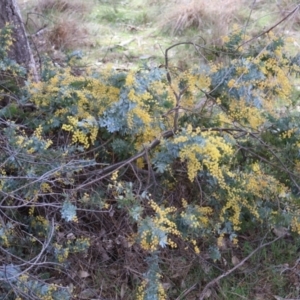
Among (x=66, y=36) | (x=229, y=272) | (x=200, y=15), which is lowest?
(x=200, y=15)

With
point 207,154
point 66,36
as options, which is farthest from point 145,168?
point 66,36

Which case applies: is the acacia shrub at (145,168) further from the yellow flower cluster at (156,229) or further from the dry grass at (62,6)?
the dry grass at (62,6)

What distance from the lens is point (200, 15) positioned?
235 inches

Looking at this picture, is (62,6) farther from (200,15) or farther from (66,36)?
(200,15)

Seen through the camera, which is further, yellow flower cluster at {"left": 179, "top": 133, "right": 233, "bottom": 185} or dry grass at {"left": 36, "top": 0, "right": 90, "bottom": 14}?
dry grass at {"left": 36, "top": 0, "right": 90, "bottom": 14}

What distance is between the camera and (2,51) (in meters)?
3.12

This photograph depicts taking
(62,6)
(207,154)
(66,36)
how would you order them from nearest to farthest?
1. (207,154)
2. (66,36)
3. (62,6)

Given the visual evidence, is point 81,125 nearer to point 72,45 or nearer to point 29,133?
point 29,133

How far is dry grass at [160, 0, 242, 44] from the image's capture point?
5.87 metres

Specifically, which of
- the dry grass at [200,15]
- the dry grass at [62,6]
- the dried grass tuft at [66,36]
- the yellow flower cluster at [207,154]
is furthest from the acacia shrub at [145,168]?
the dry grass at [62,6]

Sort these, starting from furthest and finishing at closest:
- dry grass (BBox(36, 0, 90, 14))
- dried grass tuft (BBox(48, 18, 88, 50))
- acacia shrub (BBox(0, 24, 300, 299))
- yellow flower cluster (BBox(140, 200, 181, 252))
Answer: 1. dry grass (BBox(36, 0, 90, 14))
2. dried grass tuft (BBox(48, 18, 88, 50))
3. acacia shrub (BBox(0, 24, 300, 299))
4. yellow flower cluster (BBox(140, 200, 181, 252))

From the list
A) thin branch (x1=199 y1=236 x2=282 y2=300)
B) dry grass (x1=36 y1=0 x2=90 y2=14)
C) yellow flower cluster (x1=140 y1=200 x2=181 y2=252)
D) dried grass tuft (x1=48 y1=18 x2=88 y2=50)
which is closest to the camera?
yellow flower cluster (x1=140 y1=200 x2=181 y2=252)

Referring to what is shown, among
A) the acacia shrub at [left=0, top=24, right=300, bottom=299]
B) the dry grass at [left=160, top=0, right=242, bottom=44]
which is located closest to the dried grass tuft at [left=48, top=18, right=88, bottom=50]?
the dry grass at [left=160, top=0, right=242, bottom=44]

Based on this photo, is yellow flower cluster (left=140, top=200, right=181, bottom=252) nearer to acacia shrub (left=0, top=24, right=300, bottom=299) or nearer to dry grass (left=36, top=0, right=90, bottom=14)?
acacia shrub (left=0, top=24, right=300, bottom=299)
